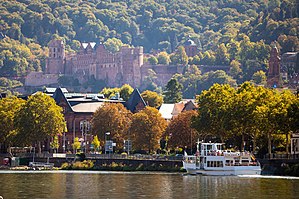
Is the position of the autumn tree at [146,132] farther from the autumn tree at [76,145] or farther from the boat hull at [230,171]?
the boat hull at [230,171]

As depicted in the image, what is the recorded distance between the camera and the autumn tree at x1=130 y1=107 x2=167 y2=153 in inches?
6457

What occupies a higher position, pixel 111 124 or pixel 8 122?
pixel 8 122

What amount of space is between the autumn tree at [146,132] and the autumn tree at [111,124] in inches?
228

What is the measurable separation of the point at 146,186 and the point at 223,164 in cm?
2252

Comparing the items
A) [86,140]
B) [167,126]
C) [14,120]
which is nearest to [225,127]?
[167,126]

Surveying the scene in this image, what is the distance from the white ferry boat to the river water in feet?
10.0

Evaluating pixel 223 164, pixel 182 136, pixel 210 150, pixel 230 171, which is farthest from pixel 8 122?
pixel 230 171

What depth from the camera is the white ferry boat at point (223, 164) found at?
130m

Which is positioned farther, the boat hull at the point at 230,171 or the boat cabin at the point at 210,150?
the boat cabin at the point at 210,150

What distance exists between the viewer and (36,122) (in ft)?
549

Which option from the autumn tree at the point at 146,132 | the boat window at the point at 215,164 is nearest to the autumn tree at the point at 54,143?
the autumn tree at the point at 146,132

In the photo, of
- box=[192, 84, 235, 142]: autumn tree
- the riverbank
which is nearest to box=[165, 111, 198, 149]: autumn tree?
box=[192, 84, 235, 142]: autumn tree

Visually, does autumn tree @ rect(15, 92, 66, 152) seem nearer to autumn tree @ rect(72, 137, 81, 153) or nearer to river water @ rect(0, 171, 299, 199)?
autumn tree @ rect(72, 137, 81, 153)

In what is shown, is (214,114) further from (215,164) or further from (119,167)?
(215,164)
